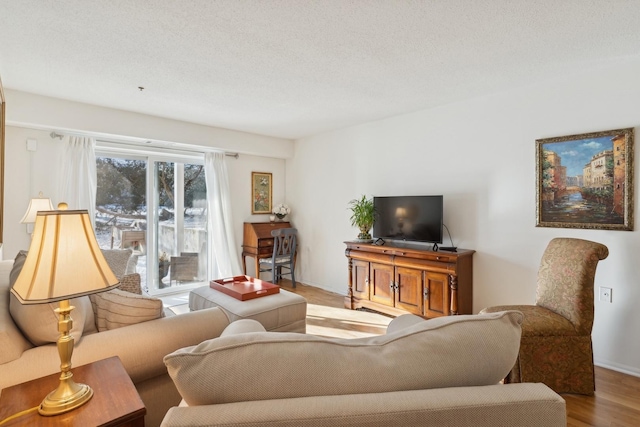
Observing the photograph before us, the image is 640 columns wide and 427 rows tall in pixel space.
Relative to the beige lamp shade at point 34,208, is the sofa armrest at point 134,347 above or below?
below

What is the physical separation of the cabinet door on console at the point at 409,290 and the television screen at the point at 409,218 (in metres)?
0.39

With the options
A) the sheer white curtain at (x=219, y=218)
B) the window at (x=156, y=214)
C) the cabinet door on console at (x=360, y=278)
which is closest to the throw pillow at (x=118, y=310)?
the cabinet door on console at (x=360, y=278)

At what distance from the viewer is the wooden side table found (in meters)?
0.99

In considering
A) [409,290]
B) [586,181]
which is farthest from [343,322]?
[586,181]

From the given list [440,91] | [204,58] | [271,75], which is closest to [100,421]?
[204,58]

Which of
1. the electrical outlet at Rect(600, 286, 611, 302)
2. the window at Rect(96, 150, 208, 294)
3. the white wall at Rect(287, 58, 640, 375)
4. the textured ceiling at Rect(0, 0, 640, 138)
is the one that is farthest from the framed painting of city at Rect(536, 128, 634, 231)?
the window at Rect(96, 150, 208, 294)

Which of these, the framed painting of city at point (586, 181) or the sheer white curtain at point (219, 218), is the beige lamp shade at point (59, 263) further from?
the sheer white curtain at point (219, 218)

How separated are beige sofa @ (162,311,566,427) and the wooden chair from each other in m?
3.96

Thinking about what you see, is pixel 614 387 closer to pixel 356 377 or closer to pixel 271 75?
pixel 356 377

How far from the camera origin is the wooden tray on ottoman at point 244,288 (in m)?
2.61

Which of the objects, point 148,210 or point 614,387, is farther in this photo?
point 148,210

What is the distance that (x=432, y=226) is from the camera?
11.5 feet

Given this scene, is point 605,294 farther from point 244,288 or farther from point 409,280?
point 244,288

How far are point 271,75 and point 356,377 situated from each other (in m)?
2.59
